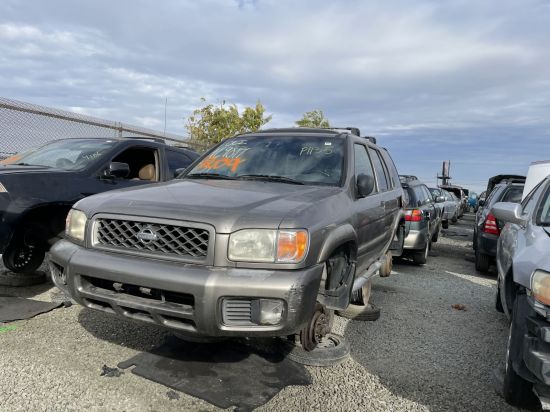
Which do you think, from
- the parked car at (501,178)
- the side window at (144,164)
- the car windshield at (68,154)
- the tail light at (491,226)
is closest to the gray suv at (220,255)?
the car windshield at (68,154)

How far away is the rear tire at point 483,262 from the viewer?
7.44 metres

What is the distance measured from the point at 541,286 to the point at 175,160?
16.1 feet

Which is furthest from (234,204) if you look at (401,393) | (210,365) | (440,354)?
(440,354)

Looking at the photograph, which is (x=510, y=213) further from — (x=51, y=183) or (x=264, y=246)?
(x=51, y=183)

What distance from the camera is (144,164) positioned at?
20.1 ft

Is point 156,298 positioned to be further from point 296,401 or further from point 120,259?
point 296,401

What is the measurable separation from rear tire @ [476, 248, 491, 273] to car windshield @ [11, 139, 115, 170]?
615 cm

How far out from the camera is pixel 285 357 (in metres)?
3.45

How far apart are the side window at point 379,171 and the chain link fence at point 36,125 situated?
5876mm

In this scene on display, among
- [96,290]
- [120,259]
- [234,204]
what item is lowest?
[96,290]

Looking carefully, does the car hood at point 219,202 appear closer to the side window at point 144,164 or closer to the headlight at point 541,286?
the headlight at point 541,286

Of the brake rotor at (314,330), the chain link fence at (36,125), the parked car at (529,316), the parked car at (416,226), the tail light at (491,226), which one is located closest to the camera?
the parked car at (529,316)

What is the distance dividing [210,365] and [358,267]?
58.1 inches

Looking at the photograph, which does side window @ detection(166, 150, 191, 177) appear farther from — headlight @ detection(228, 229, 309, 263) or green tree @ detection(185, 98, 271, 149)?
green tree @ detection(185, 98, 271, 149)
